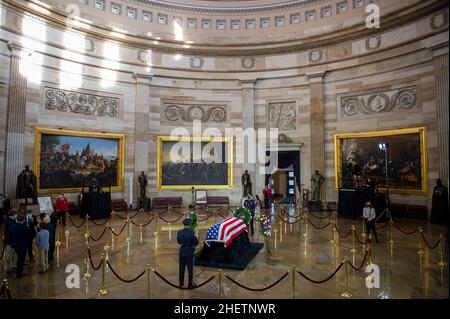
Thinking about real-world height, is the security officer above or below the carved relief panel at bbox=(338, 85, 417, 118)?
below

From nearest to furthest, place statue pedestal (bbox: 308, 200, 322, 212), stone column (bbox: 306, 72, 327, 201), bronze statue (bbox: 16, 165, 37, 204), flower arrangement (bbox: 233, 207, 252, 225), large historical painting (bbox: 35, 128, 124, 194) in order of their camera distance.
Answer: flower arrangement (bbox: 233, 207, 252, 225) → bronze statue (bbox: 16, 165, 37, 204) → large historical painting (bbox: 35, 128, 124, 194) → statue pedestal (bbox: 308, 200, 322, 212) → stone column (bbox: 306, 72, 327, 201)

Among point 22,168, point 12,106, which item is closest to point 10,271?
point 22,168

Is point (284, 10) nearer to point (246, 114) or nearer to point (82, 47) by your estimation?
point (246, 114)

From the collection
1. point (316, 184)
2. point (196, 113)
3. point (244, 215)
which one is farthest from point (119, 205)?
point (316, 184)

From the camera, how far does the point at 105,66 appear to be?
17.4 meters

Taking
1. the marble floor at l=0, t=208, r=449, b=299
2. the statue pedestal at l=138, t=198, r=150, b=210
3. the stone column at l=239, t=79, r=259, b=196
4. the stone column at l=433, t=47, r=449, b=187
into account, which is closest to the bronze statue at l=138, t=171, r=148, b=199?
the statue pedestal at l=138, t=198, r=150, b=210

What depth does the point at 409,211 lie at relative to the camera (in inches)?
568

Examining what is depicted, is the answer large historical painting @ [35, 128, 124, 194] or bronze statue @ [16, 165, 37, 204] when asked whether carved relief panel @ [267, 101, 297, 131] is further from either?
bronze statue @ [16, 165, 37, 204]

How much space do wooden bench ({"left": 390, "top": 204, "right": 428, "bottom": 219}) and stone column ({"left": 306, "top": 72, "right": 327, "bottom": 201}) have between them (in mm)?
4037

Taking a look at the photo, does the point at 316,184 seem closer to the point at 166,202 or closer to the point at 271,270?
the point at 166,202

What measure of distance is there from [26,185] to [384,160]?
59.9 feet

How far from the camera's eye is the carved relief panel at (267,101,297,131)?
62.2 ft

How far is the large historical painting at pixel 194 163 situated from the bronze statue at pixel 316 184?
539 centimetres

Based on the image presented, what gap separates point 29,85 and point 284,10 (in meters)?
16.2
